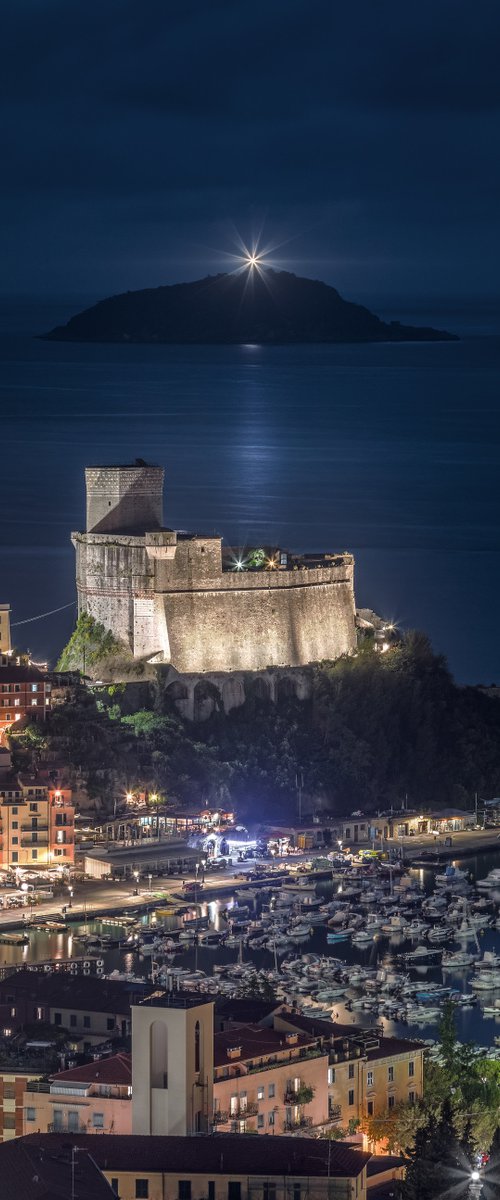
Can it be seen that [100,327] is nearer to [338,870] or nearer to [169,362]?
[169,362]

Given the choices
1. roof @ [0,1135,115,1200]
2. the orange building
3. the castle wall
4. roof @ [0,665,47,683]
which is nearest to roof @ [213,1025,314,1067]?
the orange building

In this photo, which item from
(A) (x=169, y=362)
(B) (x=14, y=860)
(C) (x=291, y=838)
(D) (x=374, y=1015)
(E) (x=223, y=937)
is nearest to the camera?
(D) (x=374, y=1015)

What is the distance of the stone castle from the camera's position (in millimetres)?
50688

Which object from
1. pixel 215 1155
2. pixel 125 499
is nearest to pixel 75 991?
pixel 215 1155

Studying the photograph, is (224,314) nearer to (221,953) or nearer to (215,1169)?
(221,953)

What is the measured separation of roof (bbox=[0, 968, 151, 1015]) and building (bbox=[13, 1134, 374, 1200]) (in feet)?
17.1

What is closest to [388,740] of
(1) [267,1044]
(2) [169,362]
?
(1) [267,1044]

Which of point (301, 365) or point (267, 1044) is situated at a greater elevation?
point (301, 365)

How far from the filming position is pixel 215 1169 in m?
24.5

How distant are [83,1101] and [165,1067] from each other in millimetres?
907

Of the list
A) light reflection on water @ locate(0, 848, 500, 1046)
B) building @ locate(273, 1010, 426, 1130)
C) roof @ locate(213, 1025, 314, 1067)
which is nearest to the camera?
roof @ locate(213, 1025, 314, 1067)

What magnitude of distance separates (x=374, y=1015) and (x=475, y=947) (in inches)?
195

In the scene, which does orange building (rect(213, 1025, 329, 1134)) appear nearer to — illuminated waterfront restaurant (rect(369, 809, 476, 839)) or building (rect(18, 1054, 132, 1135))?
building (rect(18, 1054, 132, 1135))

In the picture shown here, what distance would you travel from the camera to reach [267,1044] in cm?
2839
